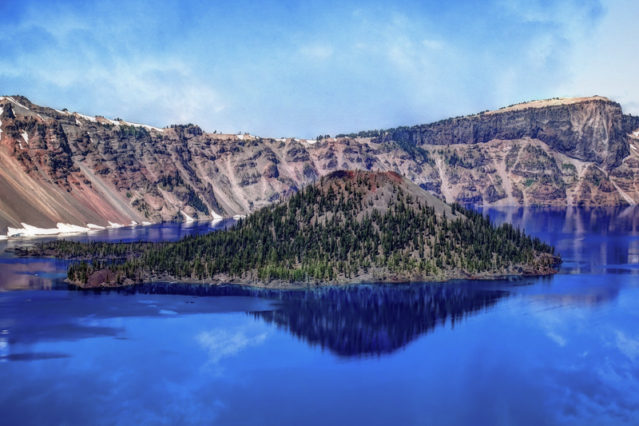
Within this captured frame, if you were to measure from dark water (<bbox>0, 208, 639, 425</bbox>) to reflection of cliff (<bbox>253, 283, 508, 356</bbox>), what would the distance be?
380 mm

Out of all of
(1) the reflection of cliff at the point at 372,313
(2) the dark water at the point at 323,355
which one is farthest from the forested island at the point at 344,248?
(1) the reflection of cliff at the point at 372,313

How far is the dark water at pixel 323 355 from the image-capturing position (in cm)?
7462

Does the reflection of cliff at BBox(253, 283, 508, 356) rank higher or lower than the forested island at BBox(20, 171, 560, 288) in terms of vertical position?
lower

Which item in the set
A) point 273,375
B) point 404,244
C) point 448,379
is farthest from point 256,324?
point 404,244

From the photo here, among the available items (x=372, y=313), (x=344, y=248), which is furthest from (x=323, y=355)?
(x=344, y=248)

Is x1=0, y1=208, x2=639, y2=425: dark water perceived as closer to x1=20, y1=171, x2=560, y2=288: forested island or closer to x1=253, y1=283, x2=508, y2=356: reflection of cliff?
x1=253, y1=283, x2=508, y2=356: reflection of cliff

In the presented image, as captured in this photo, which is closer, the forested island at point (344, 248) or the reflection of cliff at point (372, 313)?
the reflection of cliff at point (372, 313)

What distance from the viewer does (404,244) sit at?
535ft

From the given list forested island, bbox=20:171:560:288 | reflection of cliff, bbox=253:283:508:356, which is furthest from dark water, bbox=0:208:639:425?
forested island, bbox=20:171:560:288

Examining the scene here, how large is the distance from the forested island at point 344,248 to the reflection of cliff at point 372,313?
10.2m

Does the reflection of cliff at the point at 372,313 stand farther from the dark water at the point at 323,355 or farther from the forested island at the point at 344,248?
the forested island at the point at 344,248

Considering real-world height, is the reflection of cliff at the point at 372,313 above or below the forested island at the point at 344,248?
below

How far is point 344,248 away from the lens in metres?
160

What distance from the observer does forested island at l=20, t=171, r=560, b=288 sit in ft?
492
